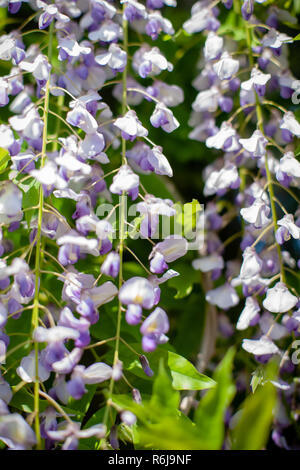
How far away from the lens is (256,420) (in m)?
0.63

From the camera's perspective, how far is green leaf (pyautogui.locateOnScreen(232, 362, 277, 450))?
2.03 feet

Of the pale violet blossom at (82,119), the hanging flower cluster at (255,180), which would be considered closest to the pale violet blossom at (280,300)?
the hanging flower cluster at (255,180)

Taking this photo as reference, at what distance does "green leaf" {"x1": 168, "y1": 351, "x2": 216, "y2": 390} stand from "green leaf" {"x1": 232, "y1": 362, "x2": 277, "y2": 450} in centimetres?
20

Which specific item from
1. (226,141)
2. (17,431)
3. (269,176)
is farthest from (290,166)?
(17,431)

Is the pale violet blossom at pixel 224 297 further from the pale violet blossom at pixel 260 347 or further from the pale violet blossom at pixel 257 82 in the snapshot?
the pale violet blossom at pixel 257 82

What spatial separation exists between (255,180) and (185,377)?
1.62 feet

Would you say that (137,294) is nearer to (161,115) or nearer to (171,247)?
(171,247)

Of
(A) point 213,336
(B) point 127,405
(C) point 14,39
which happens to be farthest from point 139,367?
(C) point 14,39

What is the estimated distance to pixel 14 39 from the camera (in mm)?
1043

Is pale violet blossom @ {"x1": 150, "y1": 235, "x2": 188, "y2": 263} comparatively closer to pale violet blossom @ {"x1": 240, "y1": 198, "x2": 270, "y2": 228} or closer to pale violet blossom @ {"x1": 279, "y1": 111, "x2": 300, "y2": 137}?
pale violet blossom @ {"x1": 240, "y1": 198, "x2": 270, "y2": 228}

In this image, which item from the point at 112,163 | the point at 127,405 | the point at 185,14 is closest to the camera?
the point at 127,405

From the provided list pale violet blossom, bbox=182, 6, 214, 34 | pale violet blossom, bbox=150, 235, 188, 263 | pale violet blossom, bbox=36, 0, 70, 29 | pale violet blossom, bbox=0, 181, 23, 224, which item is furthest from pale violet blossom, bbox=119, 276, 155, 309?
pale violet blossom, bbox=182, 6, 214, 34

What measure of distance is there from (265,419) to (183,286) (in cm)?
55

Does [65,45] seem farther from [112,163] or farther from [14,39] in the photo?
[112,163]
